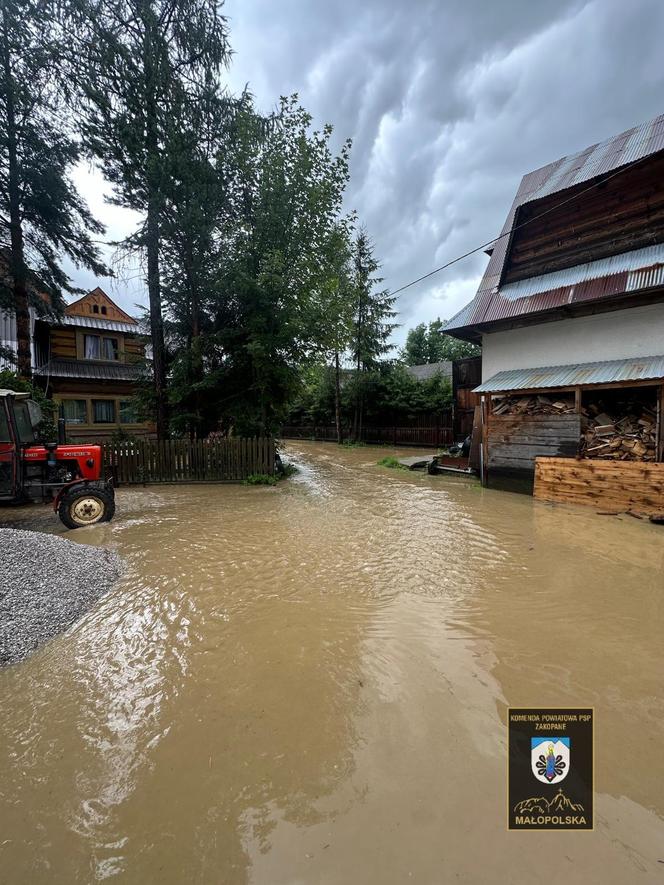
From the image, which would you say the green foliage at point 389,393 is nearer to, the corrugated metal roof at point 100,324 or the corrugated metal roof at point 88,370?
the corrugated metal roof at point 88,370

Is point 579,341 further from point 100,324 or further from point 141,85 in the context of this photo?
point 100,324

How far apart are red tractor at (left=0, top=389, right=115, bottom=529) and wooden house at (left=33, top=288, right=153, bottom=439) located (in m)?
11.0

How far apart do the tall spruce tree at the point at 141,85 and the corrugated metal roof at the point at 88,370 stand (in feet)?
25.5

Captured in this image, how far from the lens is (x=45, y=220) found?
1305 cm

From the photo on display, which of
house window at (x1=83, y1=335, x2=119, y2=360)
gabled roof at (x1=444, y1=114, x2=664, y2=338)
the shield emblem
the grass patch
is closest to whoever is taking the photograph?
the shield emblem

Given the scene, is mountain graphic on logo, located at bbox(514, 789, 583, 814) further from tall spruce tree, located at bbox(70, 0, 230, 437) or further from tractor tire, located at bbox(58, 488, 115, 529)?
tall spruce tree, located at bbox(70, 0, 230, 437)

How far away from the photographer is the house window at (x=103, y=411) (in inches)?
731

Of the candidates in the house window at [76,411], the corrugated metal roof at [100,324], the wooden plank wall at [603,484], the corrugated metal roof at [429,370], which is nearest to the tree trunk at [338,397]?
the corrugated metal roof at [429,370]

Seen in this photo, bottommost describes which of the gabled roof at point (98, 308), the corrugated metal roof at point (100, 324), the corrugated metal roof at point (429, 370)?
the corrugated metal roof at point (429, 370)

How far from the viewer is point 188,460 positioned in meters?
11.0

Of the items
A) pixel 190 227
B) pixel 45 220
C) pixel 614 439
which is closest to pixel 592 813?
pixel 614 439

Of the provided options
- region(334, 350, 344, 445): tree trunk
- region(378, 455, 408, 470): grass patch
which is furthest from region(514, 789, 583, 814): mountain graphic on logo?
region(334, 350, 344, 445): tree trunk

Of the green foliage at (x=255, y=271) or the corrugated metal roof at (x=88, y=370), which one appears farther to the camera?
the corrugated metal roof at (x=88, y=370)

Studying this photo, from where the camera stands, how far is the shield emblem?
6.01 feet
